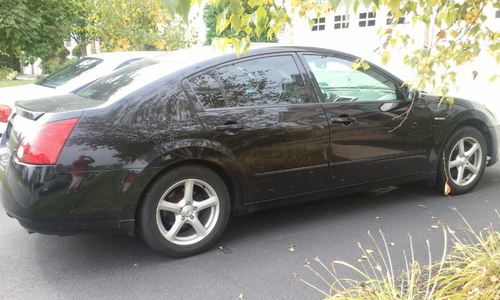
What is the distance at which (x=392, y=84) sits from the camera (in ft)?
14.6

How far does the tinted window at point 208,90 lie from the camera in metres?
3.55

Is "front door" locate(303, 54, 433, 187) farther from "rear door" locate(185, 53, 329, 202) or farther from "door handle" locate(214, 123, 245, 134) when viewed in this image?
"door handle" locate(214, 123, 245, 134)

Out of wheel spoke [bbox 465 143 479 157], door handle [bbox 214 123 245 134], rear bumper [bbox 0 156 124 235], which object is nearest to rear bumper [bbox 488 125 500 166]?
wheel spoke [bbox 465 143 479 157]

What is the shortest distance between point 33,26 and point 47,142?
7119mm

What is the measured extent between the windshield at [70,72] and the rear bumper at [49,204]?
3.93m

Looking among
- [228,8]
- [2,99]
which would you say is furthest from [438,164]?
[2,99]

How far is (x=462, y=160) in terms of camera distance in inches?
189

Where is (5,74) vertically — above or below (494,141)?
above

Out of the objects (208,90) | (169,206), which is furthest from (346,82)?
(169,206)

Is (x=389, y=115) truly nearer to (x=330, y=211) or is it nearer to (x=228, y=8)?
(x=330, y=211)

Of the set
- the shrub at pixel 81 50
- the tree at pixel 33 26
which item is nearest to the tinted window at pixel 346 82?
the tree at pixel 33 26

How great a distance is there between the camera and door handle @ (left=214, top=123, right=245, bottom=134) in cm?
351

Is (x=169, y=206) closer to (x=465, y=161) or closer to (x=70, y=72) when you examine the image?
(x=465, y=161)

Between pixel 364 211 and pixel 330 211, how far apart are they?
310 mm
